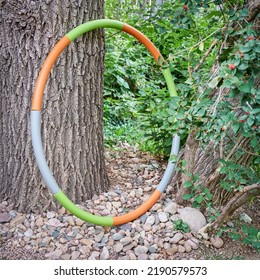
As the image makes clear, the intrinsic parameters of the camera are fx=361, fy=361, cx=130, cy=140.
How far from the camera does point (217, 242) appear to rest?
2.08m

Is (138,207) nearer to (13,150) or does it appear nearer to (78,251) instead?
(78,251)

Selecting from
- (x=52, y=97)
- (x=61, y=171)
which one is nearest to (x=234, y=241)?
(x=61, y=171)

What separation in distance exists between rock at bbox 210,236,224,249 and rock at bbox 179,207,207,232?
0.33ft

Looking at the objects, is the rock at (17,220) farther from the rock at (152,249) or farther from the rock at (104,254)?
the rock at (152,249)

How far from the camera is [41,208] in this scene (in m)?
2.21

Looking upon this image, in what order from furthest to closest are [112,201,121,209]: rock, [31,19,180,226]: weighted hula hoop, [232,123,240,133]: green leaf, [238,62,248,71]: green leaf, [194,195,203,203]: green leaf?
[112,201,121,209]: rock, [194,195,203,203]: green leaf, [31,19,180,226]: weighted hula hoop, [232,123,240,133]: green leaf, [238,62,248,71]: green leaf

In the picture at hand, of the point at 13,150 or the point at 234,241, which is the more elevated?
the point at 13,150

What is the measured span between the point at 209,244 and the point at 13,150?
1.28m

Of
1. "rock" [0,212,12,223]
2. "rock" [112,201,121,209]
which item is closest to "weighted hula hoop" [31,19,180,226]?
"rock" [112,201,121,209]

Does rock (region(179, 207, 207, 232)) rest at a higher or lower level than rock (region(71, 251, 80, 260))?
higher

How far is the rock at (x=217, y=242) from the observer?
2076 millimetres

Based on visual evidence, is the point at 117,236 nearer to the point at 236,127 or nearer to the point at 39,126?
the point at 39,126

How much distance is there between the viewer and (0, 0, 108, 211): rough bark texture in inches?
78.3

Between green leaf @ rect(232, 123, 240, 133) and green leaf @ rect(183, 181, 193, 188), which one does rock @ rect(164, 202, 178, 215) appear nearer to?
green leaf @ rect(183, 181, 193, 188)
